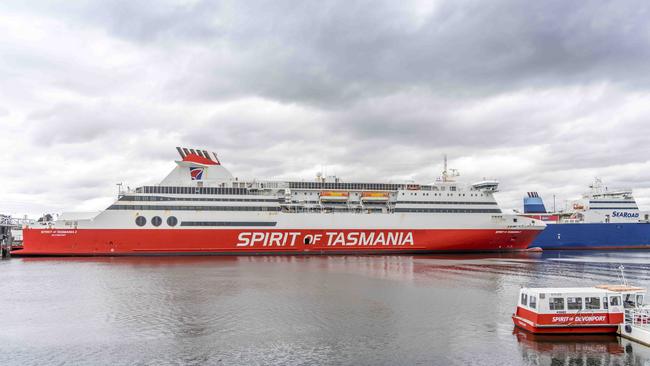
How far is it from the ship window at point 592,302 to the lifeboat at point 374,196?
104 ft

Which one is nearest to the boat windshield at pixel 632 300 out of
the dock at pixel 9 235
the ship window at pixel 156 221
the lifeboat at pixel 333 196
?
the lifeboat at pixel 333 196

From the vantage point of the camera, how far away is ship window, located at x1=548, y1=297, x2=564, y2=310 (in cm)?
1574

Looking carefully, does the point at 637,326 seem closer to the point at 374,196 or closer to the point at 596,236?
the point at 374,196

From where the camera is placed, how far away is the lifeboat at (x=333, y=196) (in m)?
46.9

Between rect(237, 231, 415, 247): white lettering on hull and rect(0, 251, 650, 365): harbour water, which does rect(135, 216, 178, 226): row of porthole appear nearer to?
rect(237, 231, 415, 247): white lettering on hull

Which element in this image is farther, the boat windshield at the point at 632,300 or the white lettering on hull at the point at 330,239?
the white lettering on hull at the point at 330,239

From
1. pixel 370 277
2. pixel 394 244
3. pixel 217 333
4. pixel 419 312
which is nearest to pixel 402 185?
pixel 394 244

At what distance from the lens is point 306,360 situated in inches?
512

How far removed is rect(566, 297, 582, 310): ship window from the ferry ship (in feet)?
96.3

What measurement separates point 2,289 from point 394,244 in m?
31.8

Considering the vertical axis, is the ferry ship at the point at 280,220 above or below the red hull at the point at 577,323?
above

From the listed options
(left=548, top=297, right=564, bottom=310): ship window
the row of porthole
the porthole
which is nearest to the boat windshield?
(left=548, top=297, right=564, bottom=310): ship window

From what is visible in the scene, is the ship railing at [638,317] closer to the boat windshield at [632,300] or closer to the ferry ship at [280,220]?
the boat windshield at [632,300]

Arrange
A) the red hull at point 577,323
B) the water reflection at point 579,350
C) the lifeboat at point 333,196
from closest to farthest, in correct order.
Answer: the water reflection at point 579,350, the red hull at point 577,323, the lifeboat at point 333,196
